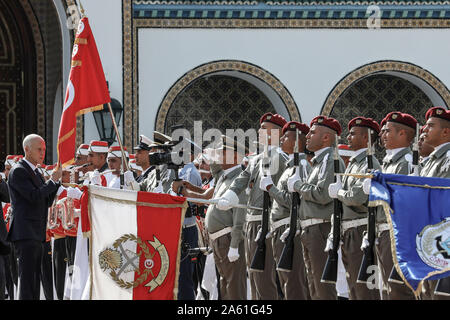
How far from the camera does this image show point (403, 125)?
7.65 meters

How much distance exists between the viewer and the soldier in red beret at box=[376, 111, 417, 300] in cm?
716

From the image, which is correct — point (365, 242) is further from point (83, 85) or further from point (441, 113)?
point (83, 85)

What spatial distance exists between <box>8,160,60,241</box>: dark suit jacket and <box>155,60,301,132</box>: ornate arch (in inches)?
298

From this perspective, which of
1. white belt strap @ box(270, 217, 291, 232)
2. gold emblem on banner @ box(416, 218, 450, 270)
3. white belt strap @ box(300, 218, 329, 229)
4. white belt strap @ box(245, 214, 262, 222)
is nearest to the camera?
gold emblem on banner @ box(416, 218, 450, 270)

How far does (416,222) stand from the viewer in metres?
6.77

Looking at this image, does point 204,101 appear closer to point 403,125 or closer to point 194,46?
point 194,46

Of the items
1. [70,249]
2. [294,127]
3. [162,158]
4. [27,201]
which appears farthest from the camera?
[70,249]

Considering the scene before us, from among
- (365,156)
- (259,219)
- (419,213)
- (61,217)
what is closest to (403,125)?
(365,156)

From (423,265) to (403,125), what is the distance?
1.40m

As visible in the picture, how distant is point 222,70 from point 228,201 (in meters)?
8.48

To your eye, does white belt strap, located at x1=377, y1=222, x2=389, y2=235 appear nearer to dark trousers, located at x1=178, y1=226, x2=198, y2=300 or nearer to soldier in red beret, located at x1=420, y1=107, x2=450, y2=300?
soldier in red beret, located at x1=420, y1=107, x2=450, y2=300

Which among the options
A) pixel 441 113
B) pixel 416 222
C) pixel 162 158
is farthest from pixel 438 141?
pixel 162 158

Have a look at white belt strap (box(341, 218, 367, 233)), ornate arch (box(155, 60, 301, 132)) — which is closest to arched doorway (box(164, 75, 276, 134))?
ornate arch (box(155, 60, 301, 132))

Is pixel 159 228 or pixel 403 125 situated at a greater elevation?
pixel 403 125
